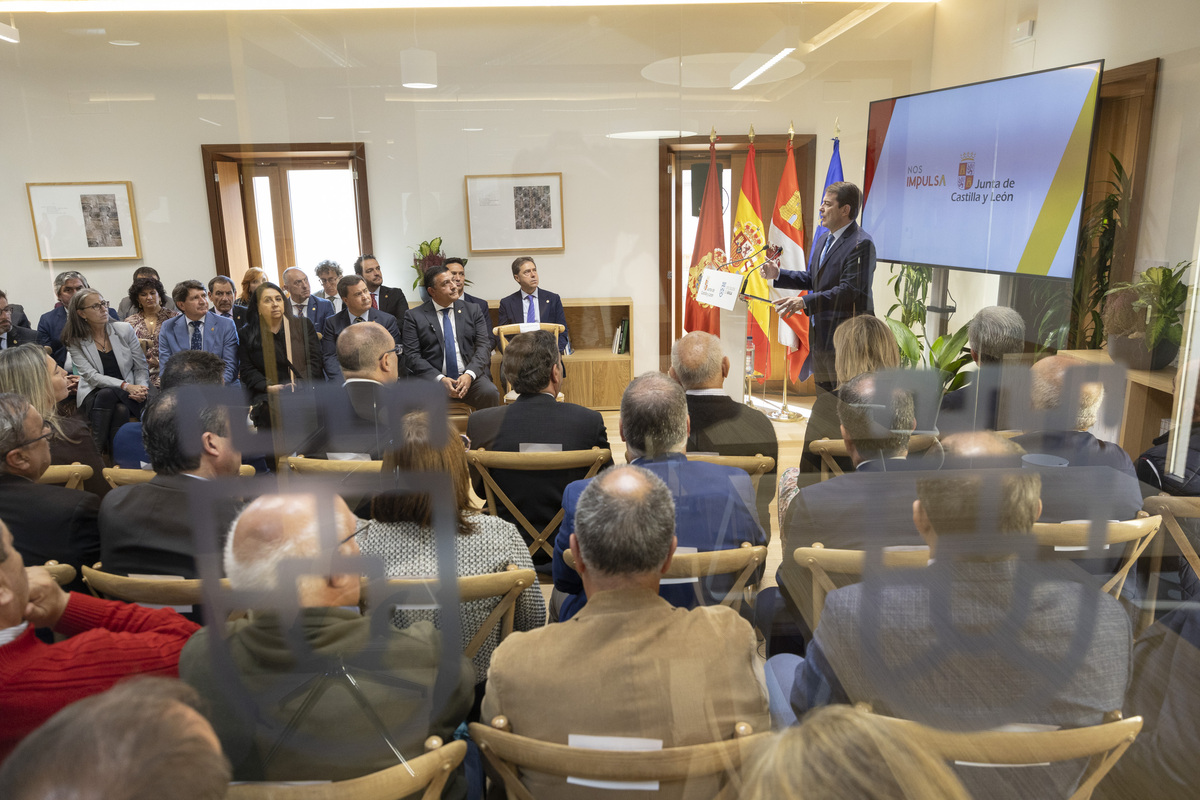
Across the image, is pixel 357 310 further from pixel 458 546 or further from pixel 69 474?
pixel 458 546

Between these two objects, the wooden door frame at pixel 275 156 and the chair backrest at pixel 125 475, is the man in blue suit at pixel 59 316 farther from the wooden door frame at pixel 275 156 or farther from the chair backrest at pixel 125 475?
the chair backrest at pixel 125 475

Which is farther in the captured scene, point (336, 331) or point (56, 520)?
point (336, 331)

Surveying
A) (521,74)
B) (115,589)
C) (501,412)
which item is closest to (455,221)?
(521,74)

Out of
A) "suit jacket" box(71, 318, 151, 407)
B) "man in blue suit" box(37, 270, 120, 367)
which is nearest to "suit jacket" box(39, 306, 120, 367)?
"man in blue suit" box(37, 270, 120, 367)

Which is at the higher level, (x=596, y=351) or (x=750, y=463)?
(x=596, y=351)

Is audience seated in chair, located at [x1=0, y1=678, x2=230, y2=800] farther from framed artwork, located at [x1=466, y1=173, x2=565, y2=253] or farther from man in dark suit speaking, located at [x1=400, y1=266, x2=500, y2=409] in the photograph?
framed artwork, located at [x1=466, y1=173, x2=565, y2=253]

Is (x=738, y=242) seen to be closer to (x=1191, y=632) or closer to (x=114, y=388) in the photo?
(x=1191, y=632)

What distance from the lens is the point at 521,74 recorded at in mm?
3289

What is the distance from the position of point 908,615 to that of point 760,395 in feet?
7.17

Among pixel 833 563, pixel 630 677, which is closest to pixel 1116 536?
pixel 833 563

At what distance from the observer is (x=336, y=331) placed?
3.67 metres

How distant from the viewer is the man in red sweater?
100cm

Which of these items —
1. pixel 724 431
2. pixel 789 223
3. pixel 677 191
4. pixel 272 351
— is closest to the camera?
pixel 724 431

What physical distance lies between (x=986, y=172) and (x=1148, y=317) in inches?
35.0
